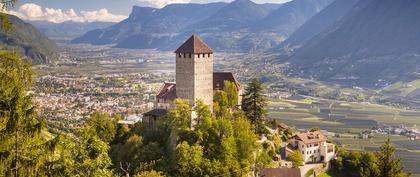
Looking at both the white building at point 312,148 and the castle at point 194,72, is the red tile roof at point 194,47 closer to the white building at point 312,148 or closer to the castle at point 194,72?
the castle at point 194,72

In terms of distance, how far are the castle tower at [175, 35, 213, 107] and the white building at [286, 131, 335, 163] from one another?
1846 cm

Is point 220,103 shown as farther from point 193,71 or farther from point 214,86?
point 193,71

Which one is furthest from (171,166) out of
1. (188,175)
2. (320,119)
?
(320,119)

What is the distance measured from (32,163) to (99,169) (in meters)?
A: 3.50

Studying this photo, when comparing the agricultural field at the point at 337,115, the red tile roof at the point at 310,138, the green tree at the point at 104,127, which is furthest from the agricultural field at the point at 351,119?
the green tree at the point at 104,127

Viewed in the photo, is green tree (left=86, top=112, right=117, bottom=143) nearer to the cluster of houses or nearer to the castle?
the cluster of houses

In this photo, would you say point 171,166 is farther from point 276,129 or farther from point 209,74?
point 276,129

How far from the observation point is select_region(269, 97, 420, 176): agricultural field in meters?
111

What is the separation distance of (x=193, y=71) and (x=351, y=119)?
112m

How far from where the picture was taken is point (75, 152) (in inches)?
885

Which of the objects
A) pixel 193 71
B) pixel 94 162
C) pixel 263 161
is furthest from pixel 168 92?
pixel 94 162

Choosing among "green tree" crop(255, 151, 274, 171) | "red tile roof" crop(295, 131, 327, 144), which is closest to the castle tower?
"green tree" crop(255, 151, 274, 171)

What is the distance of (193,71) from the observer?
52.4m

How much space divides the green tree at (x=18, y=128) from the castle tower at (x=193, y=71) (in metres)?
34.2
